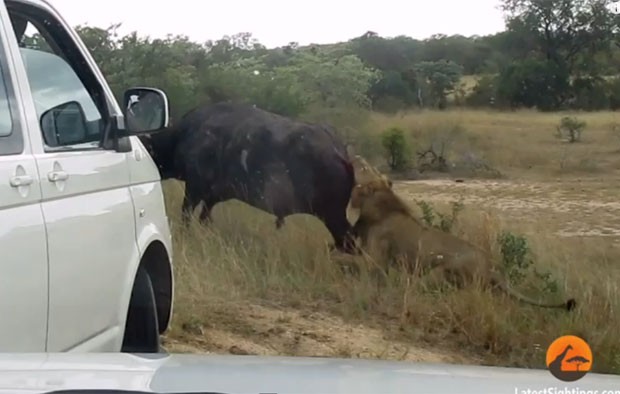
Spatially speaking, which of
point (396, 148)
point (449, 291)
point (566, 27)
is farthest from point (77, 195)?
point (566, 27)

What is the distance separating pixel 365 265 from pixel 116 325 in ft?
14.4

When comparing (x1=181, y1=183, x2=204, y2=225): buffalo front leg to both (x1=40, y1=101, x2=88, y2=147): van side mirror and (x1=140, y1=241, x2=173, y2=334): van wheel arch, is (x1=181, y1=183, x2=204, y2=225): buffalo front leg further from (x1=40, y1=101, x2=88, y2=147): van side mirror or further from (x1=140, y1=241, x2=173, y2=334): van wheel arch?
(x1=40, y1=101, x2=88, y2=147): van side mirror

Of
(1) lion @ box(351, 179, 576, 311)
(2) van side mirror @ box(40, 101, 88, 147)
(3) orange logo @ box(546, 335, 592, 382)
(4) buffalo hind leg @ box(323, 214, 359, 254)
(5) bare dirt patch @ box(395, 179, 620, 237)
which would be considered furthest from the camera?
(5) bare dirt patch @ box(395, 179, 620, 237)

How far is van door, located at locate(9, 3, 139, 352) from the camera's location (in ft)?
10.5

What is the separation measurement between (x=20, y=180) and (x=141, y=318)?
1389 millimetres

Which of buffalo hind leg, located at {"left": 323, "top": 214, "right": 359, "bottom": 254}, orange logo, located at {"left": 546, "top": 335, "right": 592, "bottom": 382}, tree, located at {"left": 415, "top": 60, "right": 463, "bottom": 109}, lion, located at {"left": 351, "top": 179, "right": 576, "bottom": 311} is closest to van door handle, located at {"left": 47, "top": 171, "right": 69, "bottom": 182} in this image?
orange logo, located at {"left": 546, "top": 335, "right": 592, "bottom": 382}

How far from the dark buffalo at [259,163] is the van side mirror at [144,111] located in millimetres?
4354

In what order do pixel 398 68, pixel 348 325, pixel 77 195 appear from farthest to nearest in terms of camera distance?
pixel 398 68, pixel 348 325, pixel 77 195

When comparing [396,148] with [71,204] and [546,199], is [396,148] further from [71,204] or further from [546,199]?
[71,204]

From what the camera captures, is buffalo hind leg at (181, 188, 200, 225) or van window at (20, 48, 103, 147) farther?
buffalo hind leg at (181, 188, 200, 225)

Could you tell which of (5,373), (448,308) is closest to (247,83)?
(448,308)

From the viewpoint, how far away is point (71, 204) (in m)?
3.36

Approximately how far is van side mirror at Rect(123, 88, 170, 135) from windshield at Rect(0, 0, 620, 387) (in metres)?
0.04

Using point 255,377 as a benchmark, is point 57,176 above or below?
above
